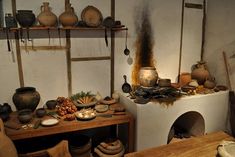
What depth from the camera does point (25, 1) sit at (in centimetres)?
267

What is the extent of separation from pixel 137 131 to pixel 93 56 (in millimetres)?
1195

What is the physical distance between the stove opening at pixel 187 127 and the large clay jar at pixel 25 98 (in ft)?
6.92

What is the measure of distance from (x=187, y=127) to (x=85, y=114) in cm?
Result: 205

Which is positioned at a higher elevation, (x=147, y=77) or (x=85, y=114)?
(x=147, y=77)

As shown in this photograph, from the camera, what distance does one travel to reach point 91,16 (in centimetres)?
292

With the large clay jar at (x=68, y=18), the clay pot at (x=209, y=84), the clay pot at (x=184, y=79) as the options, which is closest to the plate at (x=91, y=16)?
the large clay jar at (x=68, y=18)

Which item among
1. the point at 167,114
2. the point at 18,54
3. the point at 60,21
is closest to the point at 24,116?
the point at 18,54

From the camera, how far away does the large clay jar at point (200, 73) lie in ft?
12.0

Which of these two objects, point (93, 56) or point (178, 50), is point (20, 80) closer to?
point (93, 56)

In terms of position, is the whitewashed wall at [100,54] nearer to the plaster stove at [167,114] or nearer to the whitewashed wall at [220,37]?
the whitewashed wall at [220,37]

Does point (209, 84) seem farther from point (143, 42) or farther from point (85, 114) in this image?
point (85, 114)

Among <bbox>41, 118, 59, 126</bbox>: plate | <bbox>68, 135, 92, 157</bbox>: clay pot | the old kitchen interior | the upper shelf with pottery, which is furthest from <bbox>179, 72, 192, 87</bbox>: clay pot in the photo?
<bbox>41, 118, 59, 126</bbox>: plate

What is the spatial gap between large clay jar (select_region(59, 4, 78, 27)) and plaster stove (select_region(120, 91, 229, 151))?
4.04ft

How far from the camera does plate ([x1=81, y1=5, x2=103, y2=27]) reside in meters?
2.89
